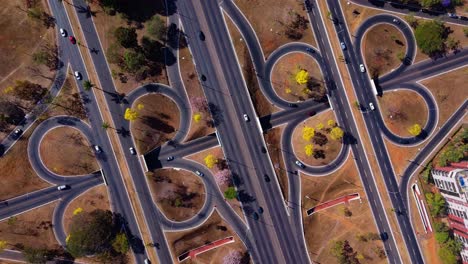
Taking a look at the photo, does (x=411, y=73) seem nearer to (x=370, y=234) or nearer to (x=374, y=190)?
(x=374, y=190)

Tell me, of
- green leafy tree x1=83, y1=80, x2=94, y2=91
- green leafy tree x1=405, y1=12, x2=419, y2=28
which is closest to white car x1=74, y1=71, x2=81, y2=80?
green leafy tree x1=83, y1=80, x2=94, y2=91

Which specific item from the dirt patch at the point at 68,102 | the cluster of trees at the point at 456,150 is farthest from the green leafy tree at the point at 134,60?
the cluster of trees at the point at 456,150

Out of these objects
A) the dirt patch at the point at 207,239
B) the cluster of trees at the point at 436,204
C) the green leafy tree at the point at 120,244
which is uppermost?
the green leafy tree at the point at 120,244

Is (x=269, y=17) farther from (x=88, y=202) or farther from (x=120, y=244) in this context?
(x=120, y=244)

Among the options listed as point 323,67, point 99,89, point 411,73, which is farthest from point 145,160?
point 411,73

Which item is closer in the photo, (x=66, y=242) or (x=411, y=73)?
(x=66, y=242)

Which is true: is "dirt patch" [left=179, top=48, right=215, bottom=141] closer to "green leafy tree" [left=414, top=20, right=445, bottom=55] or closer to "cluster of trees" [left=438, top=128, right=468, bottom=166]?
"green leafy tree" [left=414, top=20, right=445, bottom=55]

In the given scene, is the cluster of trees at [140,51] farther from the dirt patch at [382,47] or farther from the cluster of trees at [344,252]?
the cluster of trees at [344,252]
